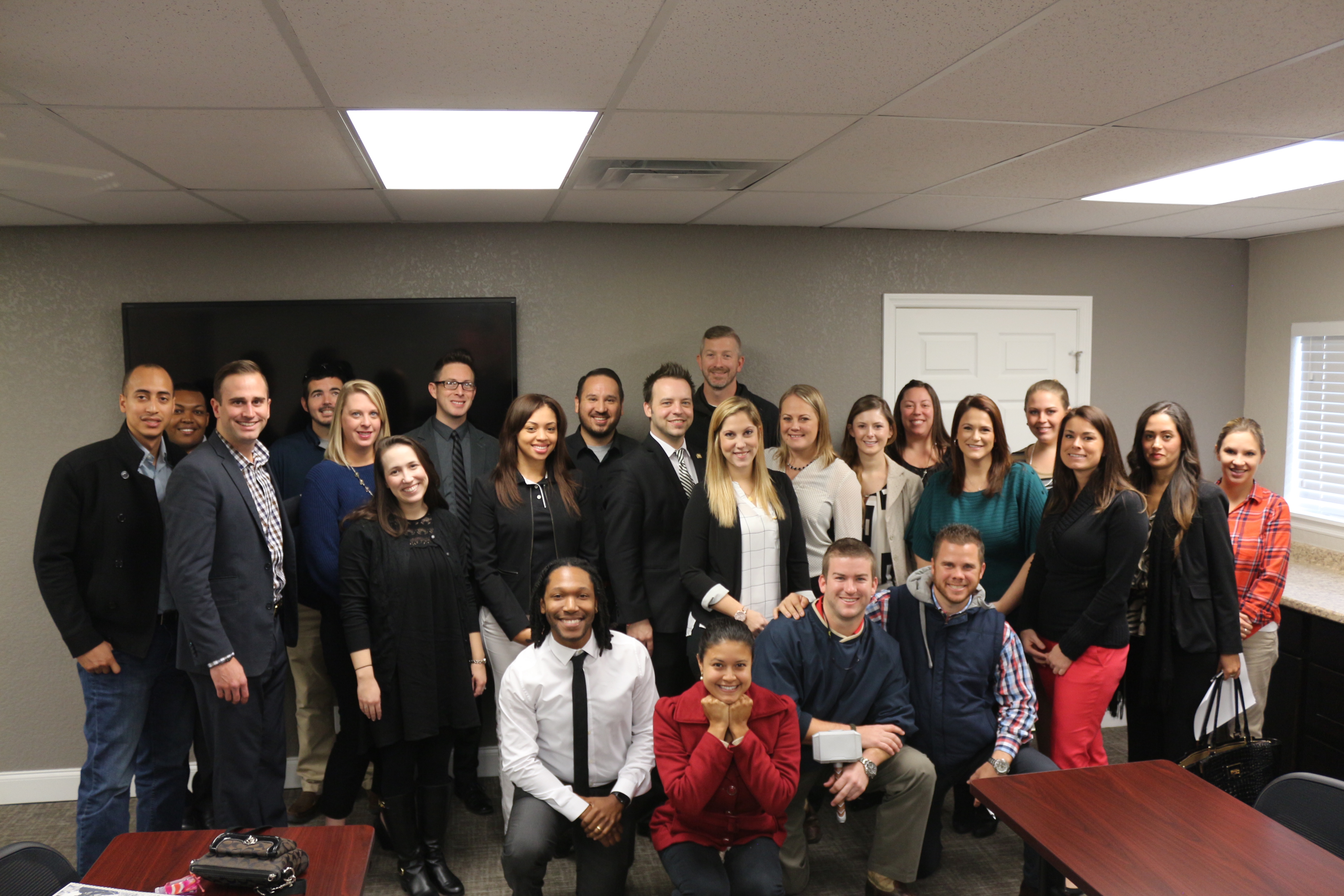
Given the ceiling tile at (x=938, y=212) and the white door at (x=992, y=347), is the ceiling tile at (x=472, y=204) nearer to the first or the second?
the ceiling tile at (x=938, y=212)

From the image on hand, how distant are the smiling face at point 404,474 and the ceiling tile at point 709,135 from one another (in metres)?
1.11

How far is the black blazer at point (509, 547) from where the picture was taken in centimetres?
307

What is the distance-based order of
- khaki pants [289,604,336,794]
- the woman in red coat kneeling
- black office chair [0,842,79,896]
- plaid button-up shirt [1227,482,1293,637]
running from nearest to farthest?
black office chair [0,842,79,896], the woman in red coat kneeling, plaid button-up shirt [1227,482,1293,637], khaki pants [289,604,336,794]

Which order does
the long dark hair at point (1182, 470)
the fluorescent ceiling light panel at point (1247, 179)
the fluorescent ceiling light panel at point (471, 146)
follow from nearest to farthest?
the fluorescent ceiling light panel at point (471, 146) → the fluorescent ceiling light panel at point (1247, 179) → the long dark hair at point (1182, 470)

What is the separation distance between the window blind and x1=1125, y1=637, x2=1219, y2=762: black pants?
6.09 feet

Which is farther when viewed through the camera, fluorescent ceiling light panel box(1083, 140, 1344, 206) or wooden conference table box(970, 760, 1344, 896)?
fluorescent ceiling light panel box(1083, 140, 1344, 206)

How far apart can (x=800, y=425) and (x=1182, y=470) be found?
1.38m

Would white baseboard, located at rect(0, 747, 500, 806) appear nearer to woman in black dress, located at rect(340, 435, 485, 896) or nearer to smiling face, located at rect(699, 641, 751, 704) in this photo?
woman in black dress, located at rect(340, 435, 485, 896)

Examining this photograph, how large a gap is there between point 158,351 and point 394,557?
1.71 meters

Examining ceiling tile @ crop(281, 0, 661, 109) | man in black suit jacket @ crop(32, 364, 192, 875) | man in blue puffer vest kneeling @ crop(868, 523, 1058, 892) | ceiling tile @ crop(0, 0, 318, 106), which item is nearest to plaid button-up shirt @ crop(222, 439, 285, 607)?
man in black suit jacket @ crop(32, 364, 192, 875)

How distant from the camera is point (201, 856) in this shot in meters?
1.83

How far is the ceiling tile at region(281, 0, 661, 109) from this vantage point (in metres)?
1.51

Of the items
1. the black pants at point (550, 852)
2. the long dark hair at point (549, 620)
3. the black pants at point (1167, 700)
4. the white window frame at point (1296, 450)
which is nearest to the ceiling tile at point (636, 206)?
the long dark hair at point (549, 620)

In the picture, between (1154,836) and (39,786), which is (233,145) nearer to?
(1154,836)
